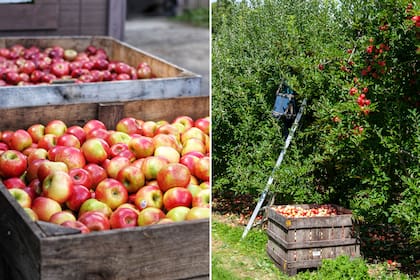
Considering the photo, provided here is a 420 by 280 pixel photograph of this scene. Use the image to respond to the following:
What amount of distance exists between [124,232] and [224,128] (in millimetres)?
408

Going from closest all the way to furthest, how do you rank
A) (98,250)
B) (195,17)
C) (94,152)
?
1. (98,250)
2. (94,152)
3. (195,17)

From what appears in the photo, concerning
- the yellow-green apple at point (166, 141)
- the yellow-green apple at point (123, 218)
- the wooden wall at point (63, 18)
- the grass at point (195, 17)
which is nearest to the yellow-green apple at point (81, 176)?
the yellow-green apple at point (123, 218)

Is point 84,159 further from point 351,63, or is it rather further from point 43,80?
point 43,80

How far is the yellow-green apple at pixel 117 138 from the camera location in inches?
92.8

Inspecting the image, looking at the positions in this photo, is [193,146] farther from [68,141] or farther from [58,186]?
[58,186]

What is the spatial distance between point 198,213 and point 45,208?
A: 422 mm

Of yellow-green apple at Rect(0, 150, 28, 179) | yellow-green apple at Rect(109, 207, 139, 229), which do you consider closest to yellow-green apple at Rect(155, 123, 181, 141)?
yellow-green apple at Rect(0, 150, 28, 179)

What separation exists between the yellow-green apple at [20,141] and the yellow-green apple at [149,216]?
723 mm

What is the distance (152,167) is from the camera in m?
2.10

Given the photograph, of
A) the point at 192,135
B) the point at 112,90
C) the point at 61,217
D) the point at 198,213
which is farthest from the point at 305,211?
the point at 112,90

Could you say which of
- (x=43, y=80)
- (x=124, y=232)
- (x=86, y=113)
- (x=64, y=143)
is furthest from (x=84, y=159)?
(x=43, y=80)

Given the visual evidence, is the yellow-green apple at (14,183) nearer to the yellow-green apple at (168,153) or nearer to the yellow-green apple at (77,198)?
the yellow-green apple at (77,198)

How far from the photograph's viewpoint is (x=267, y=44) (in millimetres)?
1721

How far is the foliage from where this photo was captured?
1.62 meters
